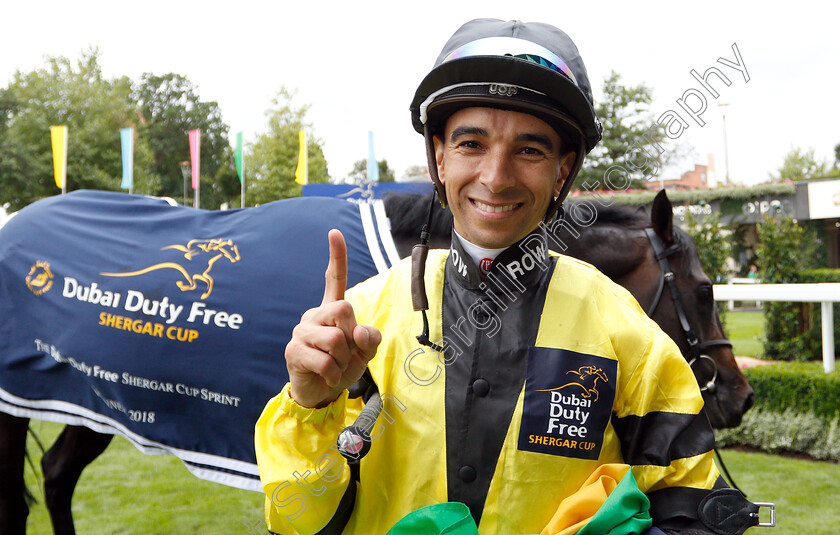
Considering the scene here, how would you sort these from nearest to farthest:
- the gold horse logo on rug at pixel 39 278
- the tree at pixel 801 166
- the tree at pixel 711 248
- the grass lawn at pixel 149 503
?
the gold horse logo on rug at pixel 39 278, the grass lawn at pixel 149 503, the tree at pixel 711 248, the tree at pixel 801 166

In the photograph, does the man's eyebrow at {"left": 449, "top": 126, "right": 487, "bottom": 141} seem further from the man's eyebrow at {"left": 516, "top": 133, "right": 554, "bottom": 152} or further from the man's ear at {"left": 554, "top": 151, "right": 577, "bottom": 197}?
the man's ear at {"left": 554, "top": 151, "right": 577, "bottom": 197}

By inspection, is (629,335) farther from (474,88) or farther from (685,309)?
(685,309)

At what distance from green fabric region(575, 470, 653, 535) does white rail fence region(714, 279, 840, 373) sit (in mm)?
3185

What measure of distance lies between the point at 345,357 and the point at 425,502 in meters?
0.36

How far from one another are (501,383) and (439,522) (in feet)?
0.91

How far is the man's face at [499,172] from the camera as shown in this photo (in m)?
1.12

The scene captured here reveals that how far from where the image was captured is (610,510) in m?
0.94

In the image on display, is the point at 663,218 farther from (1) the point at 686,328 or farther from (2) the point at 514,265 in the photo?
(2) the point at 514,265

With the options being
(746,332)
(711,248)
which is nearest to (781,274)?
(711,248)

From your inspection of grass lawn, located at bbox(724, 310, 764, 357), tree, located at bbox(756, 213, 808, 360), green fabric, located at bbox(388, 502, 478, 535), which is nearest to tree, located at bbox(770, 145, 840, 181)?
grass lawn, located at bbox(724, 310, 764, 357)

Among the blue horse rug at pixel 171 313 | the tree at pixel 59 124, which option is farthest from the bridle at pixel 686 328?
the tree at pixel 59 124

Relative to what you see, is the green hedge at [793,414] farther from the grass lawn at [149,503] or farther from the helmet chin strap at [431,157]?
the helmet chin strap at [431,157]

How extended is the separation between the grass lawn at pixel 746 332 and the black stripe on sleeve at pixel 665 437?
5.53 meters

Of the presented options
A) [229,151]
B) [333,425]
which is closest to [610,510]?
[333,425]
